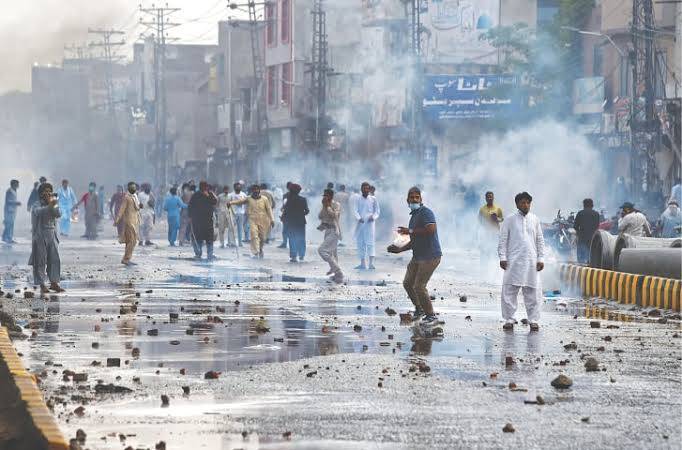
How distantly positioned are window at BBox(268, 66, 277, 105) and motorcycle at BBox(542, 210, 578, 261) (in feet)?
184

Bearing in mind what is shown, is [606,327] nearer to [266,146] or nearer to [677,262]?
[677,262]

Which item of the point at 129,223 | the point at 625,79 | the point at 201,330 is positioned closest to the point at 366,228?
the point at 129,223

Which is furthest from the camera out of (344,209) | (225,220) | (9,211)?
(344,209)

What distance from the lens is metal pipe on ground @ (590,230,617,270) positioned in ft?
89.8

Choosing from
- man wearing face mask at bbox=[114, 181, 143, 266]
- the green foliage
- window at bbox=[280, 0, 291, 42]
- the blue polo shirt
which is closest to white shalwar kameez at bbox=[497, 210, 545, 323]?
the blue polo shirt

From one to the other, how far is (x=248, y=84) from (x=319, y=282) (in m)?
82.1

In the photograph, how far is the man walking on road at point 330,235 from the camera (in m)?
27.0

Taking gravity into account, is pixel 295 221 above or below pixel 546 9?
below

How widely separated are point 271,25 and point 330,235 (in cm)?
7243

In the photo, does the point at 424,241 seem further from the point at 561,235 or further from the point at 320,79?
the point at 320,79

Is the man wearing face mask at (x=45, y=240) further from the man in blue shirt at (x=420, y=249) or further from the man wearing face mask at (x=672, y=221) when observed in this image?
the man wearing face mask at (x=672, y=221)

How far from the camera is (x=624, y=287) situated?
76.2ft

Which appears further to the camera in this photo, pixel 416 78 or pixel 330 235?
pixel 416 78

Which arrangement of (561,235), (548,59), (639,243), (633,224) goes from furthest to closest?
1. (548,59)
2. (561,235)
3. (633,224)
4. (639,243)
